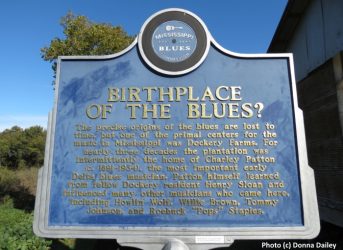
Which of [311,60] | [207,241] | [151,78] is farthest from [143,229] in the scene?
[311,60]

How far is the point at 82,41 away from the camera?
12.9m

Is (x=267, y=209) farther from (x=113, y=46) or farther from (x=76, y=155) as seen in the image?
(x=113, y=46)

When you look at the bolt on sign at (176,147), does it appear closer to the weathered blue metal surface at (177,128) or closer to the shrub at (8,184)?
the weathered blue metal surface at (177,128)

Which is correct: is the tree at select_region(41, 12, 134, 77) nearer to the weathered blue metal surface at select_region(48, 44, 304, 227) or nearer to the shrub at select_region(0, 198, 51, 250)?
the shrub at select_region(0, 198, 51, 250)

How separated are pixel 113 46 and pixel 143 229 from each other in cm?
1060

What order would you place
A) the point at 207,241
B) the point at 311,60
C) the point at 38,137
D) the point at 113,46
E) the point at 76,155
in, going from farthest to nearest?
the point at 38,137 < the point at 113,46 < the point at 311,60 < the point at 76,155 < the point at 207,241

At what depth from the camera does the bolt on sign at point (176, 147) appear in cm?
372

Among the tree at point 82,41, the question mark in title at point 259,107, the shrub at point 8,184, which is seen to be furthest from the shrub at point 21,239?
the shrub at point 8,184

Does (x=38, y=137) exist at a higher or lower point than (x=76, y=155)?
higher

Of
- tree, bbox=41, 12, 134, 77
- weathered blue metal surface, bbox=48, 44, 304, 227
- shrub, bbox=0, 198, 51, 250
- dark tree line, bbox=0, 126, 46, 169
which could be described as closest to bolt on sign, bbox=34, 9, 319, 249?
weathered blue metal surface, bbox=48, 44, 304, 227

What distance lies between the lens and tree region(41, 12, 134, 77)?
12734mm

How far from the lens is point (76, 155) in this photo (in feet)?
13.0

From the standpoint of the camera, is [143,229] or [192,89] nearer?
[143,229]

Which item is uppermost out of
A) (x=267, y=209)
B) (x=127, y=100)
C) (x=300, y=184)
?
(x=127, y=100)
